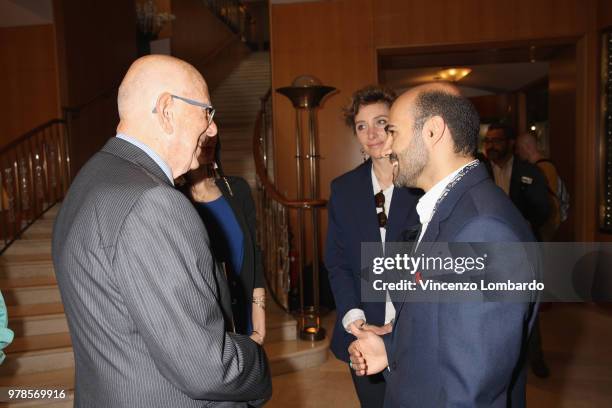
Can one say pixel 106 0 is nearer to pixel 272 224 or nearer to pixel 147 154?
pixel 272 224

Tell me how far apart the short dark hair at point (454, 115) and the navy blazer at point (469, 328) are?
0.08 meters

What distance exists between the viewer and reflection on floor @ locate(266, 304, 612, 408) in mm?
3061

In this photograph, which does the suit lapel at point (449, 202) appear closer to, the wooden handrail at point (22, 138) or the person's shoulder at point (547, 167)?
the person's shoulder at point (547, 167)

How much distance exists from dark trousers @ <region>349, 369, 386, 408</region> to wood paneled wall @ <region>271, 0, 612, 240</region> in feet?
13.4

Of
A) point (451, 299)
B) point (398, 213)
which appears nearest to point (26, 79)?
point (398, 213)

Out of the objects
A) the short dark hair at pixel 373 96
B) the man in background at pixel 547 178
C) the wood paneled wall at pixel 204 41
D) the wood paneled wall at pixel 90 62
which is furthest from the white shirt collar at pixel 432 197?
the wood paneled wall at pixel 204 41

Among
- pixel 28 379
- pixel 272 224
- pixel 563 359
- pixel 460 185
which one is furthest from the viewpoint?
pixel 272 224

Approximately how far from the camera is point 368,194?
5.93 feet

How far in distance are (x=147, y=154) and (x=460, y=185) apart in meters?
0.74

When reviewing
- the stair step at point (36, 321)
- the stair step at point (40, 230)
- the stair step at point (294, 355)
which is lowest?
the stair step at point (294, 355)

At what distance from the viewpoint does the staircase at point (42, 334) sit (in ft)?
10.6

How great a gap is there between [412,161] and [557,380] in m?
3.08

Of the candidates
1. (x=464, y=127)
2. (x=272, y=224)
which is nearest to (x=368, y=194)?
(x=464, y=127)

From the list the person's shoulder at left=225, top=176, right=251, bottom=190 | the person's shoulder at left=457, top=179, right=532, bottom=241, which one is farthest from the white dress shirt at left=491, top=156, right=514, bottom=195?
the person's shoulder at left=457, top=179, right=532, bottom=241
